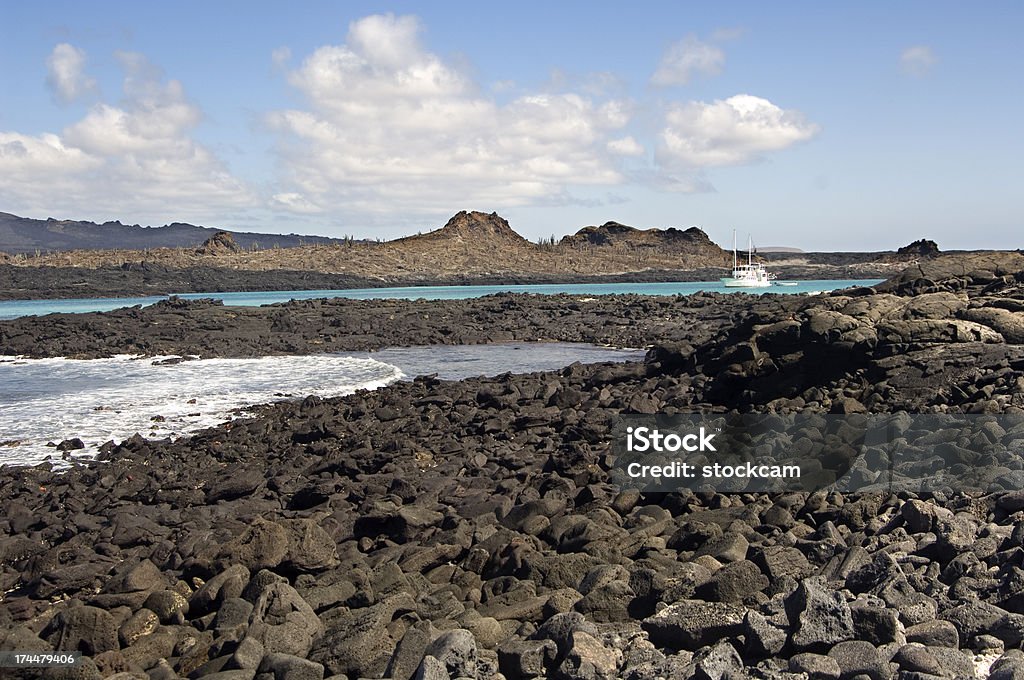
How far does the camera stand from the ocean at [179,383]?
14.9 m

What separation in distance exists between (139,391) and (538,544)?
14961mm

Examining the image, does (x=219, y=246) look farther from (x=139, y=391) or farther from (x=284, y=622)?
(x=284, y=622)

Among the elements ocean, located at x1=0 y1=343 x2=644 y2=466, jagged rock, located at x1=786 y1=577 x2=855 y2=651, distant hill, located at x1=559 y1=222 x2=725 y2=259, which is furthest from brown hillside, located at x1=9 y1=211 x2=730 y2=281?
jagged rock, located at x1=786 y1=577 x2=855 y2=651

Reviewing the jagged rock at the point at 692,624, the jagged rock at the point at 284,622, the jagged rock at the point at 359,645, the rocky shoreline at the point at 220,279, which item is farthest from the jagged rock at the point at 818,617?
the rocky shoreline at the point at 220,279

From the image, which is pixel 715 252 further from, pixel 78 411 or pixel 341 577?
pixel 341 577

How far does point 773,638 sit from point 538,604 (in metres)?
1.57

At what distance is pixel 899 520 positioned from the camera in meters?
6.66

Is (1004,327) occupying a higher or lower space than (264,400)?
higher

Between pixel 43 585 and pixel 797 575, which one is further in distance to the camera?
pixel 43 585

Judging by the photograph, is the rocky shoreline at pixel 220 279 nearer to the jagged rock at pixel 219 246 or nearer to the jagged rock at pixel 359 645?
the jagged rock at pixel 219 246

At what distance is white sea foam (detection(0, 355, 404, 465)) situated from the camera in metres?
14.7

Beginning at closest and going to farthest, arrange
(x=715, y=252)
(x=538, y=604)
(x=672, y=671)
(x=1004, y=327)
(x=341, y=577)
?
(x=672, y=671), (x=538, y=604), (x=341, y=577), (x=1004, y=327), (x=715, y=252)

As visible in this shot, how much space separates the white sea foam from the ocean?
20 mm

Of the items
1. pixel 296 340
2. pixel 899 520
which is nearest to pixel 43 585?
pixel 899 520
